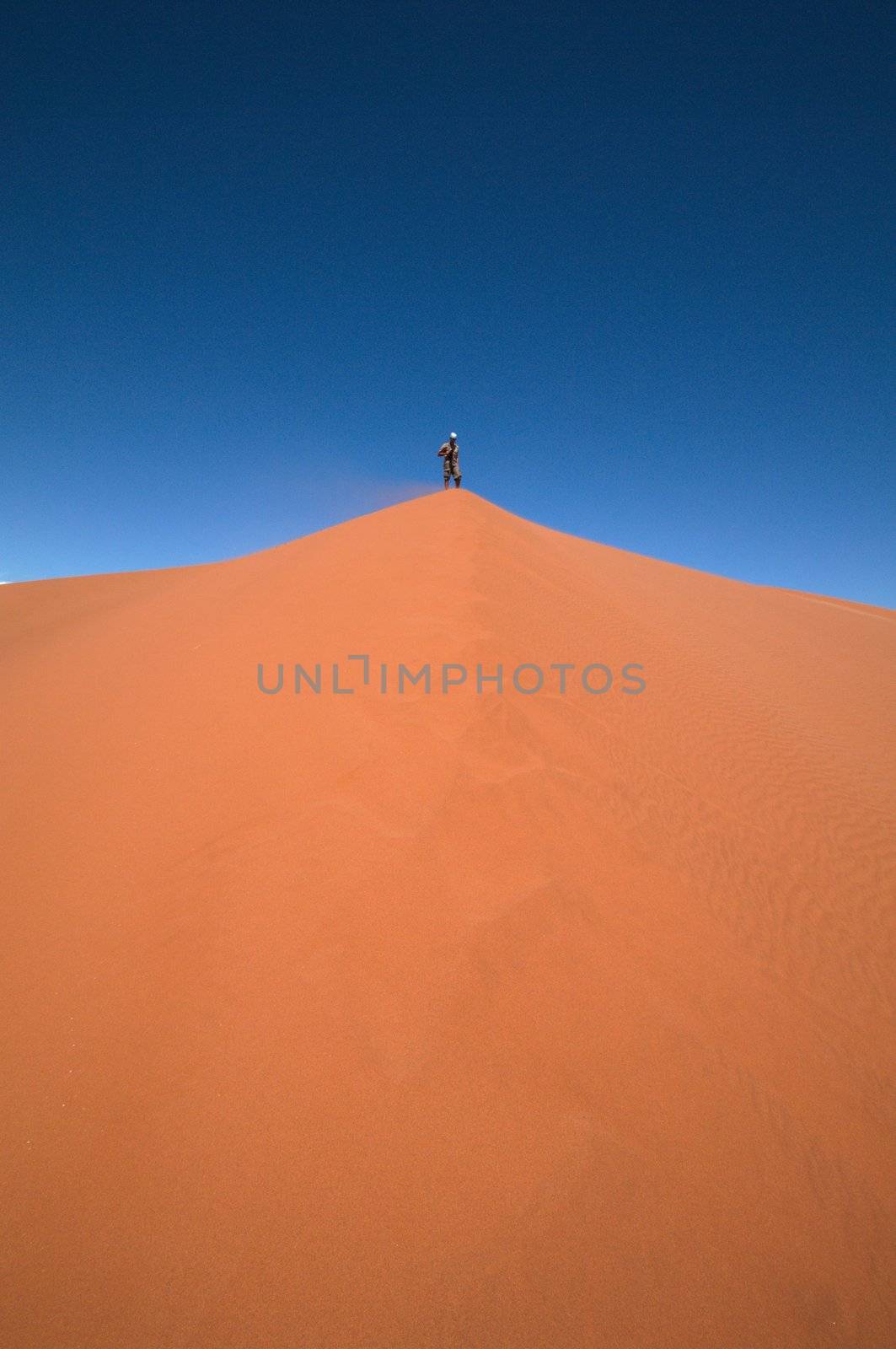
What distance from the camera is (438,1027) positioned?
2025 mm

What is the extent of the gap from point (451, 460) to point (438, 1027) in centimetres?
1265

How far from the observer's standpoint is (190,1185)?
5.41 ft

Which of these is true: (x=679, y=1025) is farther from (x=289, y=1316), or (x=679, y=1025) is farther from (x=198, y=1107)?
(x=198, y=1107)

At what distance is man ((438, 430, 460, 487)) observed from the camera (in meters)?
12.3

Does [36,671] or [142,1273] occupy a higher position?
[36,671]

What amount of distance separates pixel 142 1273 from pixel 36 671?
6.82 meters

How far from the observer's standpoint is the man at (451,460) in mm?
12297

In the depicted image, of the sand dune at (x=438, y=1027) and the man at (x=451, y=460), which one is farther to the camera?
the man at (x=451, y=460)

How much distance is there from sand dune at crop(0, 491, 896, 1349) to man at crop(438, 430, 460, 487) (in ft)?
31.4

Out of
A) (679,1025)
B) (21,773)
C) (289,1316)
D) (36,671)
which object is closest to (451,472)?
(36,671)

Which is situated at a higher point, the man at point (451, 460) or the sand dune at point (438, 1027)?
the man at point (451, 460)

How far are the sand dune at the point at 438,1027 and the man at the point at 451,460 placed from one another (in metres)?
9.56

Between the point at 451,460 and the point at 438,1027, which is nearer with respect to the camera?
the point at 438,1027

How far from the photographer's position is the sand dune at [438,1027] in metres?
1.52
